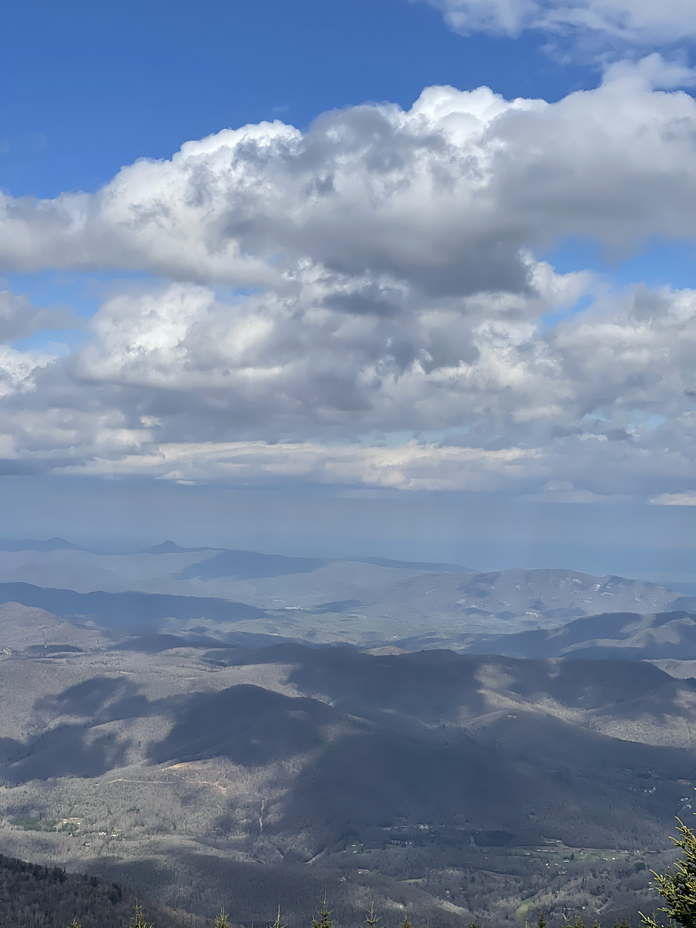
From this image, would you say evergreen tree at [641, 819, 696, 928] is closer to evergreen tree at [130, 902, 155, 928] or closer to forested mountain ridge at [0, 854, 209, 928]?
evergreen tree at [130, 902, 155, 928]

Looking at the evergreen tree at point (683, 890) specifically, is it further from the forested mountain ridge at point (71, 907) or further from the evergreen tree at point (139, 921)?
the forested mountain ridge at point (71, 907)

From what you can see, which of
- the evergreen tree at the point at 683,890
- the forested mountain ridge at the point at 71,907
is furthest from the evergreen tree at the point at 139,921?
the evergreen tree at the point at 683,890

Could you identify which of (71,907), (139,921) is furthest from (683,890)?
(71,907)

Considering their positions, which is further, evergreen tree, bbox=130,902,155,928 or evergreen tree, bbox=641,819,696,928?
evergreen tree, bbox=130,902,155,928

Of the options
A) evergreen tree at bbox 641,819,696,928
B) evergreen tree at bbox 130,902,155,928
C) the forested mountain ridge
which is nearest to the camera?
evergreen tree at bbox 641,819,696,928

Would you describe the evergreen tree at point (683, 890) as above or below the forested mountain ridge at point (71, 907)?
above

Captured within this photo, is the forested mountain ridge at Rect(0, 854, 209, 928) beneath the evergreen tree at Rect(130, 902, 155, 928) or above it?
beneath

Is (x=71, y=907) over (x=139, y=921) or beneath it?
beneath

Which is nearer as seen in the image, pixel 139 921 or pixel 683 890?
pixel 683 890

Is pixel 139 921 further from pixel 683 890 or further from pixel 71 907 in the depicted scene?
pixel 71 907

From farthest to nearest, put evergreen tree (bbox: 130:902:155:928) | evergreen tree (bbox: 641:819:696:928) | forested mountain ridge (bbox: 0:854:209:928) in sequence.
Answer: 1. forested mountain ridge (bbox: 0:854:209:928)
2. evergreen tree (bbox: 130:902:155:928)
3. evergreen tree (bbox: 641:819:696:928)

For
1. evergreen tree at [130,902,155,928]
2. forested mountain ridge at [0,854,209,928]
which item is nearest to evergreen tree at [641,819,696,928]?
evergreen tree at [130,902,155,928]

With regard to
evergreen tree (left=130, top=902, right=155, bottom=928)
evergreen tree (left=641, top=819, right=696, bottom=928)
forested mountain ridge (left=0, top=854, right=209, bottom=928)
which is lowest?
forested mountain ridge (left=0, top=854, right=209, bottom=928)
